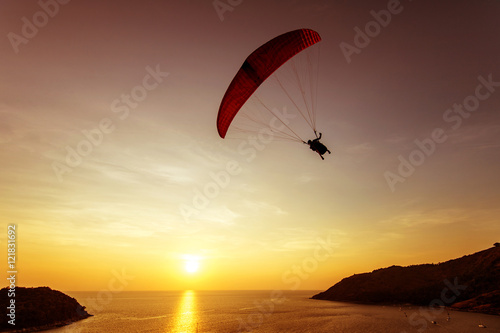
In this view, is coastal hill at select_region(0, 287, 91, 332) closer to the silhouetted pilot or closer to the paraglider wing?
the paraglider wing

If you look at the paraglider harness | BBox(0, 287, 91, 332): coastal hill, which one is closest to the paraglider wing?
the paraglider harness

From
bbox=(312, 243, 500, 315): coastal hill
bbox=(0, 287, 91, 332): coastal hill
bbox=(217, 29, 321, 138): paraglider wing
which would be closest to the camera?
bbox=(217, 29, 321, 138): paraglider wing

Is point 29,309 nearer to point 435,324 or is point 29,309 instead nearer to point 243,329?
point 243,329

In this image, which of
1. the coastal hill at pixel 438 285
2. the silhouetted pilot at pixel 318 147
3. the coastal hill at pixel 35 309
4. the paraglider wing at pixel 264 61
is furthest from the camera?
the coastal hill at pixel 438 285

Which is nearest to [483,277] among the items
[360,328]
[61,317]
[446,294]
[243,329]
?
[446,294]

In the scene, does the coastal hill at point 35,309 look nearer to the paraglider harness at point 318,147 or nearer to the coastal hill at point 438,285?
the paraglider harness at point 318,147

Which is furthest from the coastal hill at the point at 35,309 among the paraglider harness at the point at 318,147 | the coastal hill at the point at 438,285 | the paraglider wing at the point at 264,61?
the coastal hill at the point at 438,285
